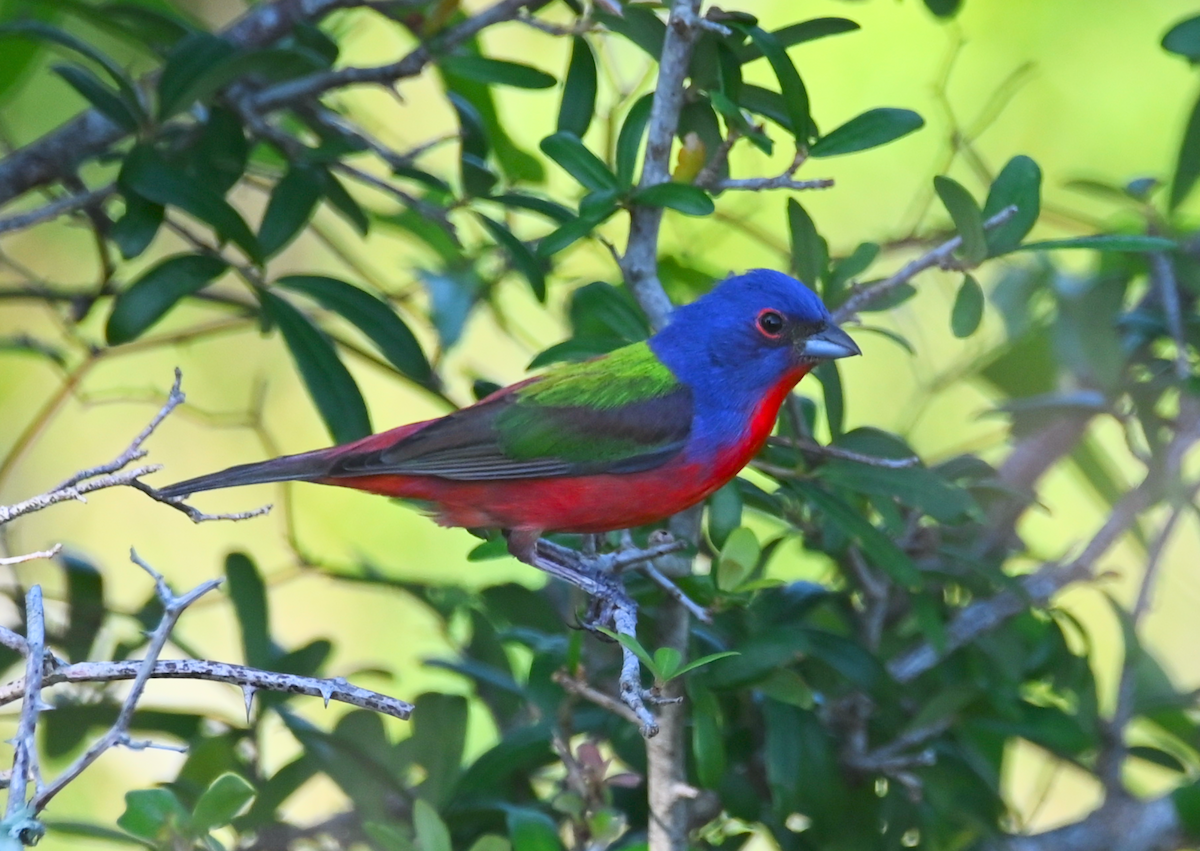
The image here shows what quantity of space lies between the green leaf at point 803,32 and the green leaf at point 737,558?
3.63ft

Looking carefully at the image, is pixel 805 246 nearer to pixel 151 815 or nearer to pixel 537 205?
pixel 537 205

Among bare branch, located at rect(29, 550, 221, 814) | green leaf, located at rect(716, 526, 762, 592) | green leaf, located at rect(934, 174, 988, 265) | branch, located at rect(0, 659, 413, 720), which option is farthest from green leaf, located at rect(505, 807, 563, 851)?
green leaf, located at rect(934, 174, 988, 265)

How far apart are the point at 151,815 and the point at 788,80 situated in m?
1.98

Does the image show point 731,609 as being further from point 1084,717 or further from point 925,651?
point 1084,717

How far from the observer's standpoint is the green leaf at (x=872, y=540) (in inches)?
112

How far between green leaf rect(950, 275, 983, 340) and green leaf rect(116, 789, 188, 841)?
6.12 feet

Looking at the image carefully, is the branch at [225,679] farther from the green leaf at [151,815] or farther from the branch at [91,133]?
the branch at [91,133]

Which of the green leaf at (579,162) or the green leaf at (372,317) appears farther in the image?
the green leaf at (372,317)

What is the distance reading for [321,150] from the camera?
3.49 metres

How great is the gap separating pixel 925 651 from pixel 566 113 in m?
1.67

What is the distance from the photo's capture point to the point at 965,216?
2734 millimetres

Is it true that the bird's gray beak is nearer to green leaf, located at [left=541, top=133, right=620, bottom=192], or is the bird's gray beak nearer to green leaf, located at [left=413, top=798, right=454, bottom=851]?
green leaf, located at [left=541, top=133, right=620, bottom=192]

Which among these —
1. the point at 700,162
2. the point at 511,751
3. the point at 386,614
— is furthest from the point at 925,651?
the point at 386,614

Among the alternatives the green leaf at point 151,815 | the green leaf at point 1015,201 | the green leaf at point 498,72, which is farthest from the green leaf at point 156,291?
the green leaf at point 1015,201
